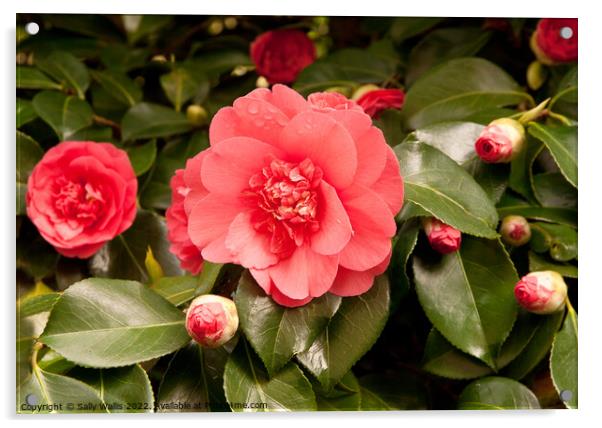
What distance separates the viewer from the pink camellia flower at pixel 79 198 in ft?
2.59

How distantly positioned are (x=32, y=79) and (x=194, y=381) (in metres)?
0.40

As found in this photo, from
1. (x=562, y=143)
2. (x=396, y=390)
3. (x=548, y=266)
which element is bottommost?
(x=396, y=390)

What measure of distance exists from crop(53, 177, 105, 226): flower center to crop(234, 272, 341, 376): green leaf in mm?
222

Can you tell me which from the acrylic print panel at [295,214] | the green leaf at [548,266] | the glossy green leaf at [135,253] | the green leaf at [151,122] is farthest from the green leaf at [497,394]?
the green leaf at [151,122]

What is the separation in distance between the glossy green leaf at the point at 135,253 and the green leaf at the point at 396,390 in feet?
0.77

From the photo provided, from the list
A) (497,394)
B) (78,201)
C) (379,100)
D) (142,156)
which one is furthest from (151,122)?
(497,394)

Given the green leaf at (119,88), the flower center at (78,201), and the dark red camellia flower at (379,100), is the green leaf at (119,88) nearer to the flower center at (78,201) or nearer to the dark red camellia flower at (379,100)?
the flower center at (78,201)

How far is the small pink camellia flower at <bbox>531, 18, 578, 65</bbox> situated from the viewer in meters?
0.84

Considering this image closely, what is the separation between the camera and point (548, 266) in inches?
30.0

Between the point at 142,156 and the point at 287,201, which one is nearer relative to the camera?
the point at 287,201

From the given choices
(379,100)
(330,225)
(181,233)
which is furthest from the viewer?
(379,100)

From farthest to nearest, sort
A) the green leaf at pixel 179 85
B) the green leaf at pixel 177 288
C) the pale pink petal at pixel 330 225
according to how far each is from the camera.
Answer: the green leaf at pixel 179 85 < the green leaf at pixel 177 288 < the pale pink petal at pixel 330 225

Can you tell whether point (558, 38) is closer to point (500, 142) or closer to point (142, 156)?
point (500, 142)

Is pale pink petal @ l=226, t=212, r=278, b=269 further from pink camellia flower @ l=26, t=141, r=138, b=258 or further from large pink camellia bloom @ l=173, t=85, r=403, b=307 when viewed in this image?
pink camellia flower @ l=26, t=141, r=138, b=258
